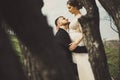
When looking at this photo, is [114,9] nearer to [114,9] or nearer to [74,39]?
[114,9]

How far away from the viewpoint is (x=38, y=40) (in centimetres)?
142

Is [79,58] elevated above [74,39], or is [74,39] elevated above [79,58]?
[74,39]

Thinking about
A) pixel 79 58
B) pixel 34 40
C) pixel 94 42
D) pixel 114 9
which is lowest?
pixel 79 58

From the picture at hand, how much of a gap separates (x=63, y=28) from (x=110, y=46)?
25.9 metres

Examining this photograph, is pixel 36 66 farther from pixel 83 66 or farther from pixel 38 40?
pixel 83 66

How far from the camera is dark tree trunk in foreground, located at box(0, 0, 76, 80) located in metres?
1.37

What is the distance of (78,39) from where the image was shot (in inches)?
324

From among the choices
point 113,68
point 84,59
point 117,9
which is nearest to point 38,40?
point 117,9

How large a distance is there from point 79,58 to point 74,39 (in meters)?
0.47

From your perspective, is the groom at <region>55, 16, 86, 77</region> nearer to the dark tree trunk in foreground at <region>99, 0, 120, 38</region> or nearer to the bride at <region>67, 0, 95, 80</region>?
the bride at <region>67, 0, 95, 80</region>

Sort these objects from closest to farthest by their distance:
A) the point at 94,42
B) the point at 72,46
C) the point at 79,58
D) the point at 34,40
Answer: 1. the point at 34,40
2. the point at 72,46
3. the point at 79,58
4. the point at 94,42

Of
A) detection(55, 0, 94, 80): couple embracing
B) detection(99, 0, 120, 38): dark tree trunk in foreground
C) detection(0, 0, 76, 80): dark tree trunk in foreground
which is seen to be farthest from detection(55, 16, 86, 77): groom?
detection(0, 0, 76, 80): dark tree trunk in foreground

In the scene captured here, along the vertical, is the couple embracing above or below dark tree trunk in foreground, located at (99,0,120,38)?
below

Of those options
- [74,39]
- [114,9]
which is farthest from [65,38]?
[114,9]
